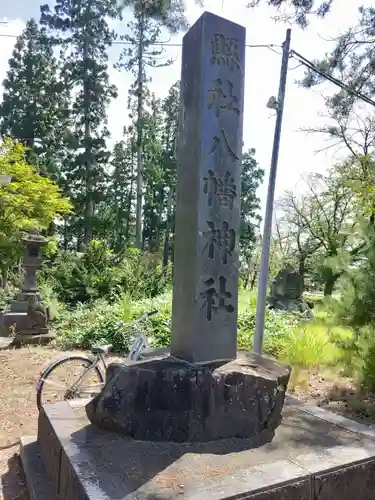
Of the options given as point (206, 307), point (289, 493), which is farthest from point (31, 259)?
point (289, 493)

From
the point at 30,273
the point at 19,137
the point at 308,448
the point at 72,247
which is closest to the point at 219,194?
the point at 308,448

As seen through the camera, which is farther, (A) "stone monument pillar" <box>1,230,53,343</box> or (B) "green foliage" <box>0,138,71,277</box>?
(B) "green foliage" <box>0,138,71,277</box>

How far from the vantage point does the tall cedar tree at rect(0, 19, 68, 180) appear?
21422 millimetres

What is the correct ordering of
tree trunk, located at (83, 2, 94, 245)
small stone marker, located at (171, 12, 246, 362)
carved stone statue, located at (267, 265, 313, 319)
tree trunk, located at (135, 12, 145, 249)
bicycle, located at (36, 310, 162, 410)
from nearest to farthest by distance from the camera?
1. small stone marker, located at (171, 12, 246, 362)
2. bicycle, located at (36, 310, 162, 410)
3. carved stone statue, located at (267, 265, 313, 319)
4. tree trunk, located at (135, 12, 145, 249)
5. tree trunk, located at (83, 2, 94, 245)

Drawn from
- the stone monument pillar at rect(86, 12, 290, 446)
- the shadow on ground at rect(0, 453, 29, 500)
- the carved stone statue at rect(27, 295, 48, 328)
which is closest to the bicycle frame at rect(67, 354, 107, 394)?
the shadow on ground at rect(0, 453, 29, 500)

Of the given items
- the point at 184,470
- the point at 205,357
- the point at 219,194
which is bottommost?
the point at 184,470

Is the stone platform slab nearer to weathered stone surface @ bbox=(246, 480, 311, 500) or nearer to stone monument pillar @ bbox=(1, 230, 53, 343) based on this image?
weathered stone surface @ bbox=(246, 480, 311, 500)

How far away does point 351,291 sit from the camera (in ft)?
16.4

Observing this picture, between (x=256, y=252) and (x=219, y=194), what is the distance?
20.1m

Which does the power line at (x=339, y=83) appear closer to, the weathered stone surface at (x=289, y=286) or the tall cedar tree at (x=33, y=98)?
the weathered stone surface at (x=289, y=286)

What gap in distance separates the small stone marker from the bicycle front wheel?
1248mm

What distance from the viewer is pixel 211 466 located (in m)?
2.41

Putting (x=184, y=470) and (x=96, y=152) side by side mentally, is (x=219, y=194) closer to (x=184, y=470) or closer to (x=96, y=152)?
(x=184, y=470)

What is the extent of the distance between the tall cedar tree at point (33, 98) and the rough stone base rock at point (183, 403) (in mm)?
19932
